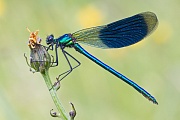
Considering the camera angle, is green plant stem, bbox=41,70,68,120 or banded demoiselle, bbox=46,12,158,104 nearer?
green plant stem, bbox=41,70,68,120

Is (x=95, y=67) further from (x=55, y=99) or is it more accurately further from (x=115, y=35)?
(x=55, y=99)

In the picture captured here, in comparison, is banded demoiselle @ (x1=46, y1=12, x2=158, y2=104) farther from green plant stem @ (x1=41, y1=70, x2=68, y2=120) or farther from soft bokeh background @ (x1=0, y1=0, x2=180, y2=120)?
green plant stem @ (x1=41, y1=70, x2=68, y2=120)

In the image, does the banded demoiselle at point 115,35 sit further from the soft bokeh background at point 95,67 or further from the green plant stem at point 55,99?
the green plant stem at point 55,99

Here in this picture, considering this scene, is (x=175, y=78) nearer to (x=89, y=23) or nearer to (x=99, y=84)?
(x=99, y=84)

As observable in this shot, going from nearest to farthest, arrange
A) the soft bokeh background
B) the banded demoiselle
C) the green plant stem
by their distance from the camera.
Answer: the green plant stem
the banded demoiselle
the soft bokeh background

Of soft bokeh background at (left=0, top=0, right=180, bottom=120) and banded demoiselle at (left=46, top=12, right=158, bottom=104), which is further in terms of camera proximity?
soft bokeh background at (left=0, top=0, right=180, bottom=120)

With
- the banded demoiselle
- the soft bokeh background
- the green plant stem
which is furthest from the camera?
the soft bokeh background

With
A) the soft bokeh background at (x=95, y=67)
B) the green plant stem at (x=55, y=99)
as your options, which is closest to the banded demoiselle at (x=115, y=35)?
the soft bokeh background at (x=95, y=67)

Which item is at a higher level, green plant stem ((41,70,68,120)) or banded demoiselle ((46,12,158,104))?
banded demoiselle ((46,12,158,104))

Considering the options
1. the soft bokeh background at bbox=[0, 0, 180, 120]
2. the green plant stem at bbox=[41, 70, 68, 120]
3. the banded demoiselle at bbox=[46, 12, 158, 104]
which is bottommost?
the green plant stem at bbox=[41, 70, 68, 120]

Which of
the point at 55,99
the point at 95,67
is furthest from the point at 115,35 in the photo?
the point at 95,67

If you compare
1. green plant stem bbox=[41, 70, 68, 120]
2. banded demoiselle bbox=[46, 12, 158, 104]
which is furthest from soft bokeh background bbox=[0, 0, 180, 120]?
green plant stem bbox=[41, 70, 68, 120]
